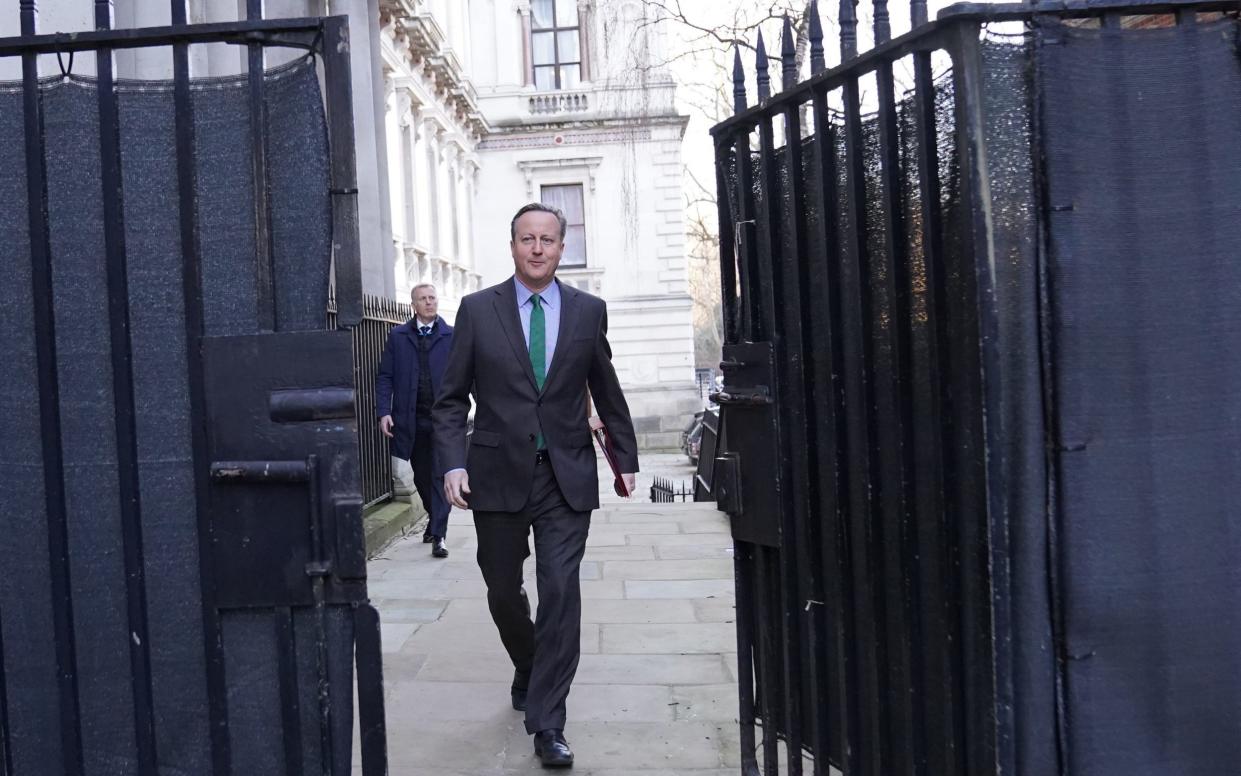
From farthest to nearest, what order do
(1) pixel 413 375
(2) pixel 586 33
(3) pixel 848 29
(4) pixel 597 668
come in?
(2) pixel 586 33 → (1) pixel 413 375 → (4) pixel 597 668 → (3) pixel 848 29

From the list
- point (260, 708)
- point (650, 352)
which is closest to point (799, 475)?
point (260, 708)

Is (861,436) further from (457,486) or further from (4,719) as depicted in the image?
(4,719)

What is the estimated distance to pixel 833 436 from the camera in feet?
11.2

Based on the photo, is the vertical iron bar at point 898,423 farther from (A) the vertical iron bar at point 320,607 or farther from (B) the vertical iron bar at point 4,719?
(B) the vertical iron bar at point 4,719

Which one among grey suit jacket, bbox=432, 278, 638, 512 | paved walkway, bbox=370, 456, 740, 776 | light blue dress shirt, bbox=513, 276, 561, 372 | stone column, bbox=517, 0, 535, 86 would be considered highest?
stone column, bbox=517, 0, 535, 86

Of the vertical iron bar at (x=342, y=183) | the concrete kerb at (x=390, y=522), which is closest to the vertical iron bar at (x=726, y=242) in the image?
the vertical iron bar at (x=342, y=183)

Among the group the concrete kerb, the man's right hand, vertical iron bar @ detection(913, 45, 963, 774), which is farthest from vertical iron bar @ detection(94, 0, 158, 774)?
the concrete kerb

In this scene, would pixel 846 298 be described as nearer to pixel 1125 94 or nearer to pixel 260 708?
pixel 1125 94

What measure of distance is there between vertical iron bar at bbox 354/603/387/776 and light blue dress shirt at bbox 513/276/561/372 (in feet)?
6.46

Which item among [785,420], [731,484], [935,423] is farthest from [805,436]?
[935,423]

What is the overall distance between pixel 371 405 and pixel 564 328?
6.75m

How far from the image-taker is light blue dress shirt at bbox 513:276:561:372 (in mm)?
4836

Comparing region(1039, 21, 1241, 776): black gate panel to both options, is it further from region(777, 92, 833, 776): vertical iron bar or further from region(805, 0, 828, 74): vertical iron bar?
region(777, 92, 833, 776): vertical iron bar

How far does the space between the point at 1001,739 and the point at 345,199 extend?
2.05 m
